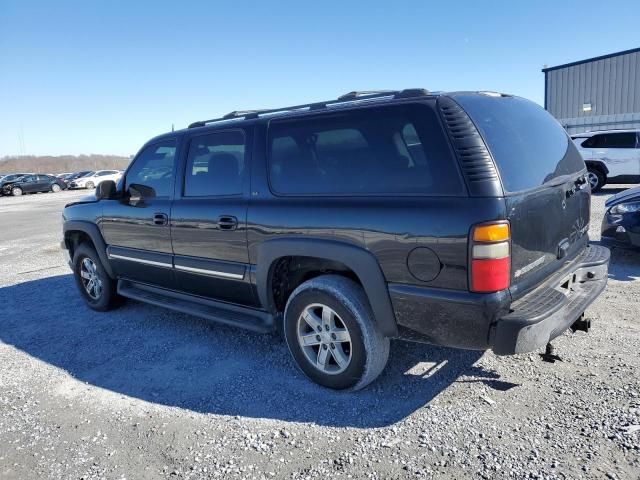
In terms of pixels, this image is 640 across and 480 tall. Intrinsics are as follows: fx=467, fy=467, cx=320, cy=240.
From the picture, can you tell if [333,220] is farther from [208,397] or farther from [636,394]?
[636,394]

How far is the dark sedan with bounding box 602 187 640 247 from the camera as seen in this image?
5551 mm

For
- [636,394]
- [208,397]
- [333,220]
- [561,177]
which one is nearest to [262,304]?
[208,397]

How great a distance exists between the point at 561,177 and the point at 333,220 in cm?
155

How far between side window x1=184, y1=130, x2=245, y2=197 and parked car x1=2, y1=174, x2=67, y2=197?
3473cm

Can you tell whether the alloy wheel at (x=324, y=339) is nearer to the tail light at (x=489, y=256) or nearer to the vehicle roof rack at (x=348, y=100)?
the tail light at (x=489, y=256)

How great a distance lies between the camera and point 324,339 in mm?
3178

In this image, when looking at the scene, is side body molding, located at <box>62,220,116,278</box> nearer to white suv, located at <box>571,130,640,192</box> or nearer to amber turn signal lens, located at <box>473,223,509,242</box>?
amber turn signal lens, located at <box>473,223,509,242</box>

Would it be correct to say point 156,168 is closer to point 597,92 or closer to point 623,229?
point 623,229

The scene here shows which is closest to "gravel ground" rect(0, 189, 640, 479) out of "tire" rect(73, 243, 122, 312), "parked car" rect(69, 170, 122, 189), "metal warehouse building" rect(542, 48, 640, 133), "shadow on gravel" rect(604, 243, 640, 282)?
"tire" rect(73, 243, 122, 312)

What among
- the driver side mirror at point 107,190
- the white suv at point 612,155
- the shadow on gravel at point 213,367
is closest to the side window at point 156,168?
the driver side mirror at point 107,190

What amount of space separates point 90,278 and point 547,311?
476 centimetres

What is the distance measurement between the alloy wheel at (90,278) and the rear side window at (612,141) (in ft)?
41.2

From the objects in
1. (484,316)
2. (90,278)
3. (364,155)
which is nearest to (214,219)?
(364,155)

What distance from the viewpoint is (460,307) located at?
99.0 inches
